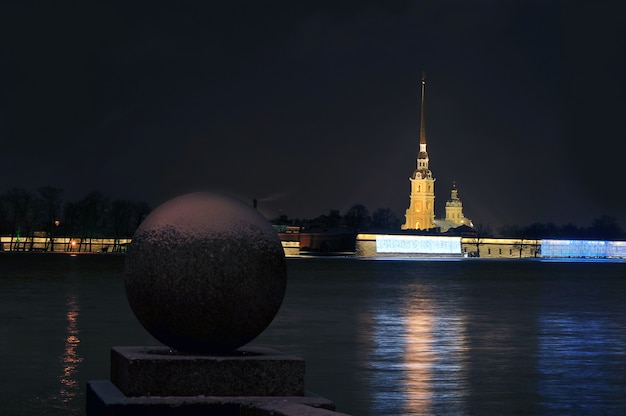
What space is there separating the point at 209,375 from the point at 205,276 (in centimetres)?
89

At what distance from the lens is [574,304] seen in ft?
143

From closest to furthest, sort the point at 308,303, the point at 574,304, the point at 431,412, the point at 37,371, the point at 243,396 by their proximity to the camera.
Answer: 1. the point at 243,396
2. the point at 431,412
3. the point at 37,371
4. the point at 308,303
5. the point at 574,304

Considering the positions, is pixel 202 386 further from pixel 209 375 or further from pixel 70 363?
pixel 70 363

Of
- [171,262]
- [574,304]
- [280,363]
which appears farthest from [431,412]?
[574,304]

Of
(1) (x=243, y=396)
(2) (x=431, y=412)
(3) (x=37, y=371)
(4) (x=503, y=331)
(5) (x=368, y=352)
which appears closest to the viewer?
(1) (x=243, y=396)

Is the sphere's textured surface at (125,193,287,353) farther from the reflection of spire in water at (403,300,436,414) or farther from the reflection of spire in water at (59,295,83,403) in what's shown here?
the reflection of spire in water at (59,295,83,403)

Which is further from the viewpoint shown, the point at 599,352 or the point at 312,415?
the point at 599,352

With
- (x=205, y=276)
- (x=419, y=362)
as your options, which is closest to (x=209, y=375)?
(x=205, y=276)

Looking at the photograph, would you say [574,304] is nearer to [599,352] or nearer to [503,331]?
[503,331]

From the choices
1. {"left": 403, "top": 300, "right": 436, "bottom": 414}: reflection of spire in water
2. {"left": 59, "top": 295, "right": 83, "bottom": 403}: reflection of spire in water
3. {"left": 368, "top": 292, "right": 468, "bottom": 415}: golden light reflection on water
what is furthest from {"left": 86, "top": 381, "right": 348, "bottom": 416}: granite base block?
{"left": 59, "top": 295, "right": 83, "bottom": 403}: reflection of spire in water

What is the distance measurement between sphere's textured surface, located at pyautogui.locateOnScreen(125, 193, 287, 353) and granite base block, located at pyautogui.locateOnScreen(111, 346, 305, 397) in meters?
0.33

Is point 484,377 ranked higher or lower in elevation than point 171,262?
lower

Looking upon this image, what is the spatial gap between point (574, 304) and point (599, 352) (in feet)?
74.8

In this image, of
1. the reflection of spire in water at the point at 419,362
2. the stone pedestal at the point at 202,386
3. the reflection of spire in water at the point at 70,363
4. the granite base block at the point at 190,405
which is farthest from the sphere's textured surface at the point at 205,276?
the reflection of spire in water at the point at 70,363
